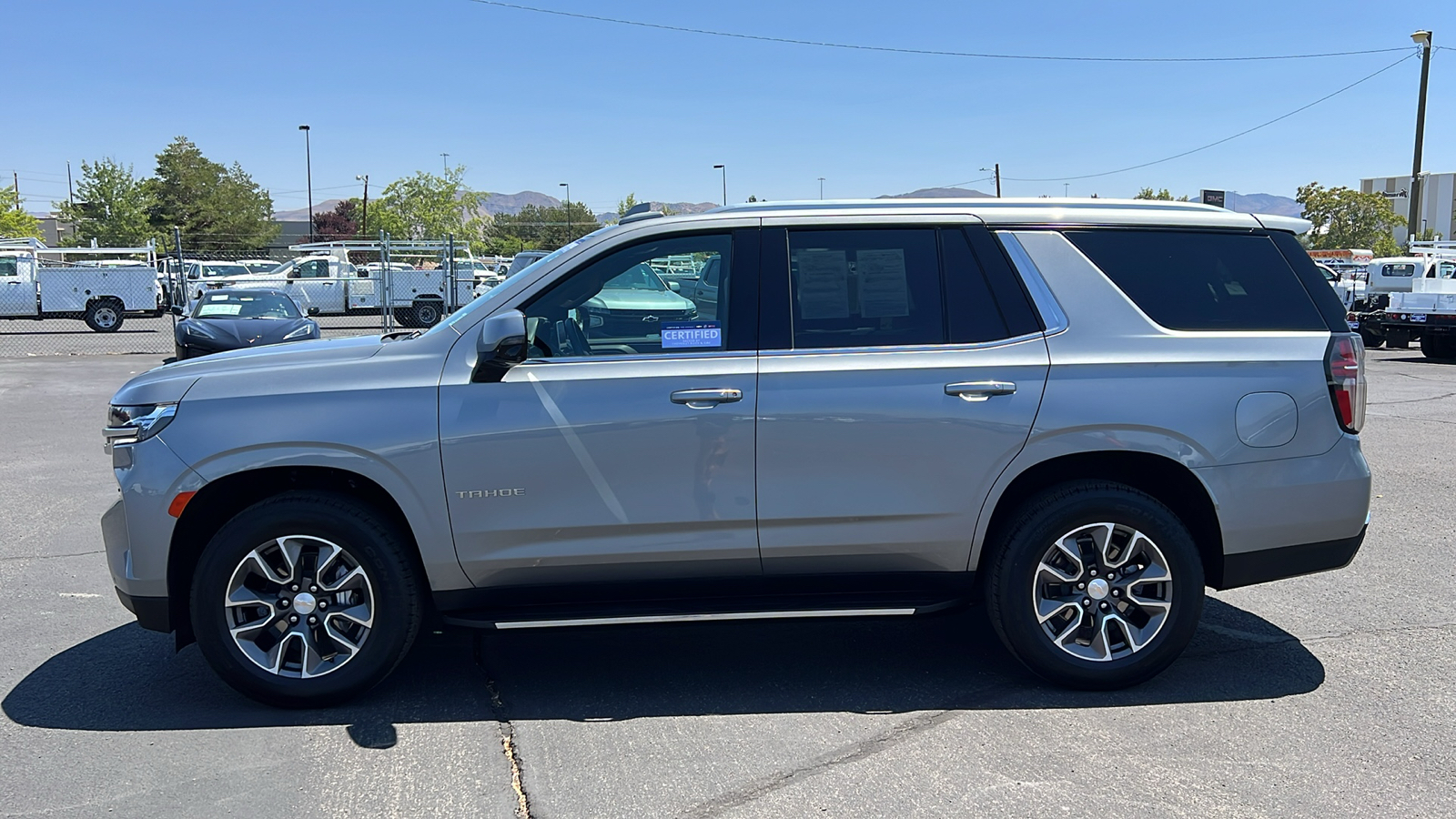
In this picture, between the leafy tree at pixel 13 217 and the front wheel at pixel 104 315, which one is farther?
the leafy tree at pixel 13 217

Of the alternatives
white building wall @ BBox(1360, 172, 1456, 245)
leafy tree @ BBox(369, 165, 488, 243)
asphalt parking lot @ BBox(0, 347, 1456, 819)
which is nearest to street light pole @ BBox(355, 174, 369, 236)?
leafy tree @ BBox(369, 165, 488, 243)

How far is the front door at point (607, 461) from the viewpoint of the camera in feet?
13.5

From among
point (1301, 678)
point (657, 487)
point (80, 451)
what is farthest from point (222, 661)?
point (80, 451)

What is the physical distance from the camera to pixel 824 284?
4.34 meters

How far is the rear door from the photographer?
13.6 feet

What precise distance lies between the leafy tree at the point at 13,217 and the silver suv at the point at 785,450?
5744 cm

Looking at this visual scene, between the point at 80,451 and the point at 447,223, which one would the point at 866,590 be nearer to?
the point at 80,451

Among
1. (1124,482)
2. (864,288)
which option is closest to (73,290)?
(864,288)

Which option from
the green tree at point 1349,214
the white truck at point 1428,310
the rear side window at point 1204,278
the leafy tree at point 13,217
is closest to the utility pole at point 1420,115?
the white truck at point 1428,310

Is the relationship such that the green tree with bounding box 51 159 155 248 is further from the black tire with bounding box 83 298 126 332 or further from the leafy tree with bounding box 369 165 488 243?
the black tire with bounding box 83 298 126 332

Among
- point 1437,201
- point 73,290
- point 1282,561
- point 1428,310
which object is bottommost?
point 1282,561

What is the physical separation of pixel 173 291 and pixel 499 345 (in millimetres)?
19529

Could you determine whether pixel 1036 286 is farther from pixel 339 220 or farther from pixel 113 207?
pixel 339 220

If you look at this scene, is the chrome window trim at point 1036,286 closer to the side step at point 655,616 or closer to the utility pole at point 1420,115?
the side step at point 655,616
